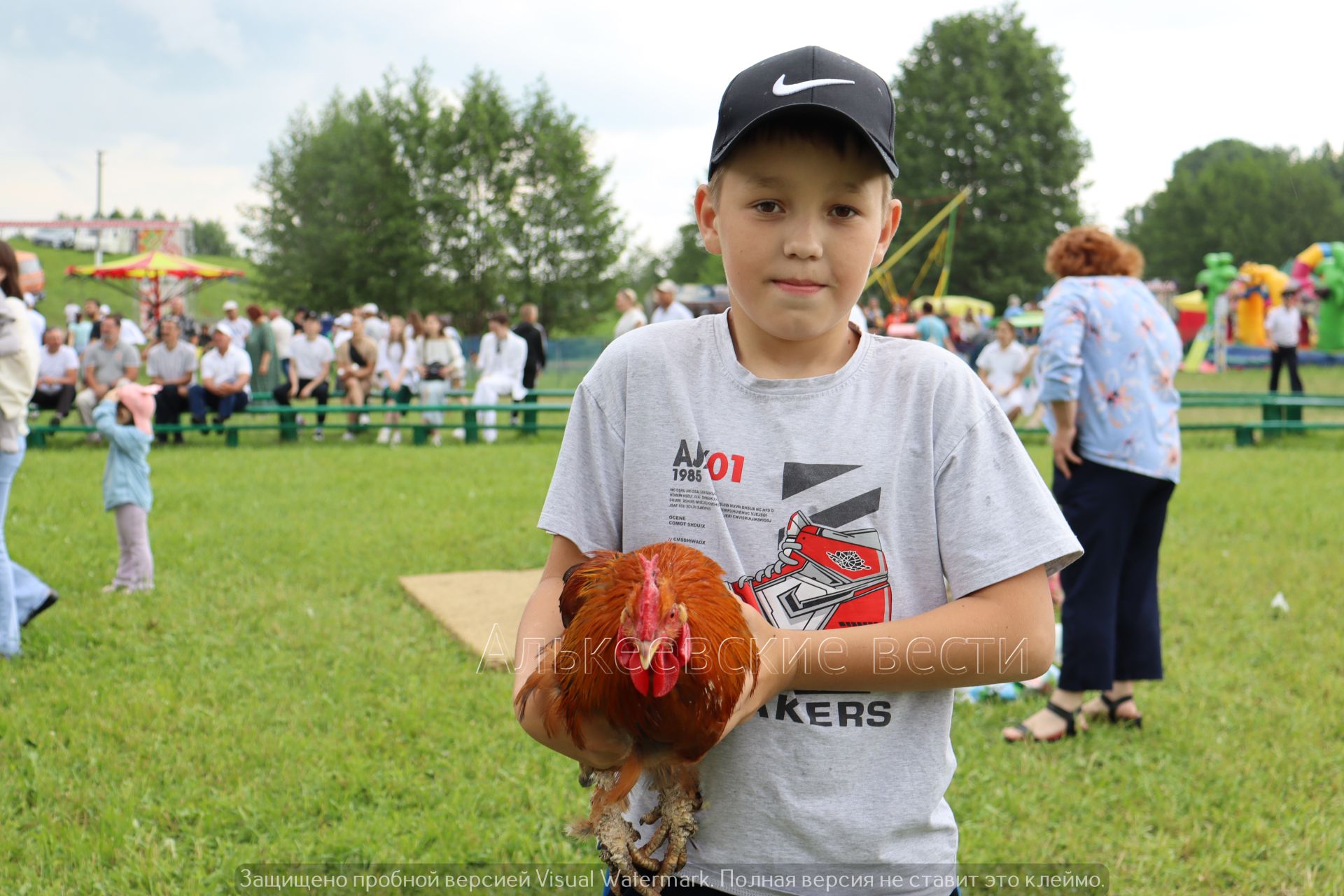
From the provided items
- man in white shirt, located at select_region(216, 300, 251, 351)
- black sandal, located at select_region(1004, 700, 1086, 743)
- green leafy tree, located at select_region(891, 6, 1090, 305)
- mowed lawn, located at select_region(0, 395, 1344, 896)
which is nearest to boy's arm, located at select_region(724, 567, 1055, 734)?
mowed lawn, located at select_region(0, 395, 1344, 896)

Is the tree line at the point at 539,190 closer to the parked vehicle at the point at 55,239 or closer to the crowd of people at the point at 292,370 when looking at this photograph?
the crowd of people at the point at 292,370

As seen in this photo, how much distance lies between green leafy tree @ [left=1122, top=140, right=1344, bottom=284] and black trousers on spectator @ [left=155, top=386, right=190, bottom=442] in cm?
5017

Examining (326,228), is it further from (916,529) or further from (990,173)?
(916,529)

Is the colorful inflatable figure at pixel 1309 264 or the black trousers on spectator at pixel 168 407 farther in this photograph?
the colorful inflatable figure at pixel 1309 264

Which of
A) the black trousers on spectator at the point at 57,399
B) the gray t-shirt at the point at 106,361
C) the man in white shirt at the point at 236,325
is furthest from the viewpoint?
the man in white shirt at the point at 236,325

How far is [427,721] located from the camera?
4227 mm

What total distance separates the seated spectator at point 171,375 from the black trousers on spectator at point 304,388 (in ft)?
4.08

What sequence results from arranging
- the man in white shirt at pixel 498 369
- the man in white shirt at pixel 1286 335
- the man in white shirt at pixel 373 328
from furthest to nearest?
the man in white shirt at pixel 373 328 → the man in white shirt at pixel 1286 335 → the man in white shirt at pixel 498 369

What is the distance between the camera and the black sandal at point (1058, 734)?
417 cm

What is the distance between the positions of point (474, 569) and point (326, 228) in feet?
117

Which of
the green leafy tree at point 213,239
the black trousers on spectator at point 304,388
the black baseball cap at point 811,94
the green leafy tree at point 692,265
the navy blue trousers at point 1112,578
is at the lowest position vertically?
the navy blue trousers at point 1112,578

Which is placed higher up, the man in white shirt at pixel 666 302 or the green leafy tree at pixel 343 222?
the green leafy tree at pixel 343 222

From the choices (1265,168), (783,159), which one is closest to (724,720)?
(783,159)

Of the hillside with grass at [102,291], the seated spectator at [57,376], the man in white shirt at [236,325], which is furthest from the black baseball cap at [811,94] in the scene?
the hillside with grass at [102,291]
